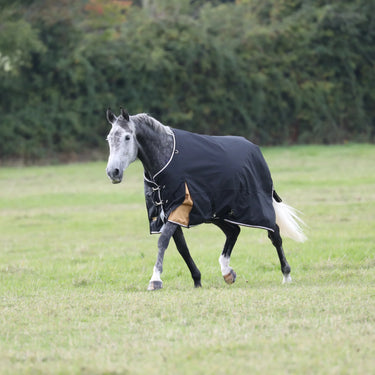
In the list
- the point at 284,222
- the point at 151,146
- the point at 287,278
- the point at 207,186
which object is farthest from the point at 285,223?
the point at 151,146

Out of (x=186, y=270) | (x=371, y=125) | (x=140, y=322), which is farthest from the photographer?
(x=371, y=125)

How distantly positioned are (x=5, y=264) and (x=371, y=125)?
27.9 m

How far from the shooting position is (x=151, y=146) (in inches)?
301

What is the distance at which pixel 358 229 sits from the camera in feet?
41.4

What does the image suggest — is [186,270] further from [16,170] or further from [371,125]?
[371,125]

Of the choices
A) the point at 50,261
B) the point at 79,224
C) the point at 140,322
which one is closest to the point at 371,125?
the point at 79,224

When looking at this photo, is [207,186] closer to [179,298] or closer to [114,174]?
[114,174]

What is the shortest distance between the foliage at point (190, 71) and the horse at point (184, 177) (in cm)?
2071

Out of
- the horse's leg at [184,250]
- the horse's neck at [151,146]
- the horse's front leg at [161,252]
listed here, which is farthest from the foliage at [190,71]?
the horse's front leg at [161,252]

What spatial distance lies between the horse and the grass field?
2.28 feet

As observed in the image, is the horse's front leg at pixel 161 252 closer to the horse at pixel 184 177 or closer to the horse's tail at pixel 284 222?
the horse at pixel 184 177

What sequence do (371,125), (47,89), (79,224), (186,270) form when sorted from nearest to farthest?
(186,270) → (79,224) → (47,89) → (371,125)

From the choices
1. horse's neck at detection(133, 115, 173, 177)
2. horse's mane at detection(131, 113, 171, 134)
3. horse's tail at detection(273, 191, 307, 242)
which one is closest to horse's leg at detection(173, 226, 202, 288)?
horse's neck at detection(133, 115, 173, 177)

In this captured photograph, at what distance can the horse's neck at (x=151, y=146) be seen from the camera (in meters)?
7.62
